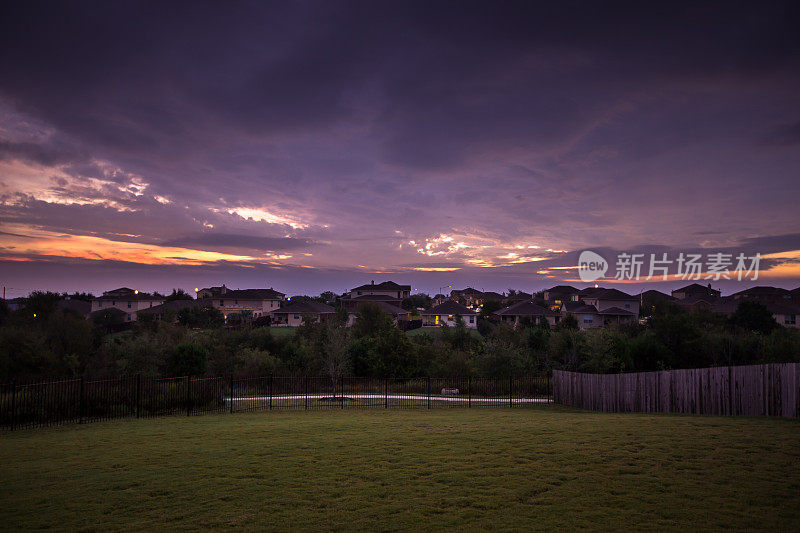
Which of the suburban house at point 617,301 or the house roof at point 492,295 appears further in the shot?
the house roof at point 492,295

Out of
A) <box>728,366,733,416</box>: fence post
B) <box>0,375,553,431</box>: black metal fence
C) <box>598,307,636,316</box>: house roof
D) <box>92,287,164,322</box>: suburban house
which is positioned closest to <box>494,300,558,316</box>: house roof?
<box>598,307,636,316</box>: house roof

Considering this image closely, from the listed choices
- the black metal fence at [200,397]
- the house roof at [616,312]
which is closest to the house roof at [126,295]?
the black metal fence at [200,397]

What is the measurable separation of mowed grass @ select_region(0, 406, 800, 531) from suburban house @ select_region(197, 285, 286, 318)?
2866 inches

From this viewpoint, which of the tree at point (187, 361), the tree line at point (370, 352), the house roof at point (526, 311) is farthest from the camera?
the house roof at point (526, 311)

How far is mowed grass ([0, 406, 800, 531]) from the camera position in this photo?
6.14m

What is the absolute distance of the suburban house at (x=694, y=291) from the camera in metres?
96.3

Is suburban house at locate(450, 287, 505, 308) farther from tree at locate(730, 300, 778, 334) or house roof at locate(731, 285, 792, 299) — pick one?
tree at locate(730, 300, 778, 334)

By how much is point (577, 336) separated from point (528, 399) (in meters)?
11.8

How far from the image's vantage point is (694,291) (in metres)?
99.2

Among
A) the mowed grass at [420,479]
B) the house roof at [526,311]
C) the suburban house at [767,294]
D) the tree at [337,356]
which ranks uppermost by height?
the suburban house at [767,294]

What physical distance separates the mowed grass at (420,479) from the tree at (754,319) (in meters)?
41.3

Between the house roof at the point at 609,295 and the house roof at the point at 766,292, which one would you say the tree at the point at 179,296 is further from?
the house roof at the point at 766,292

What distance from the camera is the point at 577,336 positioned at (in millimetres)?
33688

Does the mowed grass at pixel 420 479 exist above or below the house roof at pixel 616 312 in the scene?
above
